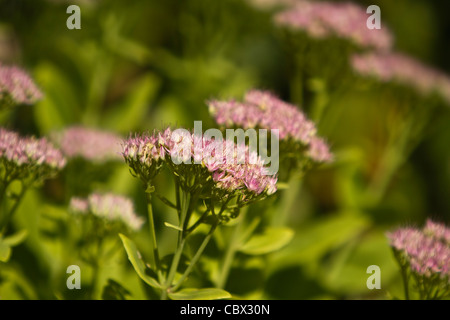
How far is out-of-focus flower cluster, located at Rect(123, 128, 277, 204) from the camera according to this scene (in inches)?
33.5

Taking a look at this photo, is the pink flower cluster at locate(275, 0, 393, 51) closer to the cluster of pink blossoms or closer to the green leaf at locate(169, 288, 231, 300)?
the cluster of pink blossoms

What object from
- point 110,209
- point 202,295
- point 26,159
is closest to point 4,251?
point 26,159

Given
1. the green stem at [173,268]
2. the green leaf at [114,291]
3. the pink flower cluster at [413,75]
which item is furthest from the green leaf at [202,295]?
the pink flower cluster at [413,75]

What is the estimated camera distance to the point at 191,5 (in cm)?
221

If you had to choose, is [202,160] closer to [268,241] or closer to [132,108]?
[268,241]

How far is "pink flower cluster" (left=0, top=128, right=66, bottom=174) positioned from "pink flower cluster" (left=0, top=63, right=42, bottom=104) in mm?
111

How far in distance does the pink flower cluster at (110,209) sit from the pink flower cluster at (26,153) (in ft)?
0.55

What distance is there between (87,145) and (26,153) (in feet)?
1.64

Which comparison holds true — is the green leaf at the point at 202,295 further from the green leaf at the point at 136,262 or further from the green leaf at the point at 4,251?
the green leaf at the point at 4,251

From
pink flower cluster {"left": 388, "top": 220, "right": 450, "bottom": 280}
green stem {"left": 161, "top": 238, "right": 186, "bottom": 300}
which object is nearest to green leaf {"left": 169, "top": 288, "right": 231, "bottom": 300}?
green stem {"left": 161, "top": 238, "right": 186, "bottom": 300}

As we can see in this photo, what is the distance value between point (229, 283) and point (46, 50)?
148 cm

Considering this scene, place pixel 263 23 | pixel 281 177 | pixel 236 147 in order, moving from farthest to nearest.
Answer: pixel 263 23, pixel 281 177, pixel 236 147
